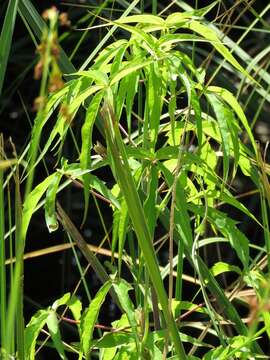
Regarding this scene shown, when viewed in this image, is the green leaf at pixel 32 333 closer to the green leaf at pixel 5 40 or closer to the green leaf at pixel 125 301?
the green leaf at pixel 125 301

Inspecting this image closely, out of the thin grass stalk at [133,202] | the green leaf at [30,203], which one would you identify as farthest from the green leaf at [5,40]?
the thin grass stalk at [133,202]

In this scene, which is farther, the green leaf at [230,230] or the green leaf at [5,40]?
the green leaf at [5,40]

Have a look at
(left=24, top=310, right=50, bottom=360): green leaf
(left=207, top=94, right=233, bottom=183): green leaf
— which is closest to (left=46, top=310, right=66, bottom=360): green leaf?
(left=24, top=310, right=50, bottom=360): green leaf

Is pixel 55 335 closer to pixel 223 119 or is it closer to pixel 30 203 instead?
pixel 30 203

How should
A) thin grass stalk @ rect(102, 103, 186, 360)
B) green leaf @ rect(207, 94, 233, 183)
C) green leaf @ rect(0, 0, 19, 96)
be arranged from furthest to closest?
green leaf @ rect(0, 0, 19, 96)
green leaf @ rect(207, 94, 233, 183)
thin grass stalk @ rect(102, 103, 186, 360)

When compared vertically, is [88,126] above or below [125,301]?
above

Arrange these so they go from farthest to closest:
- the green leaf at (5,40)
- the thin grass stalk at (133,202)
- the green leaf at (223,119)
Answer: the green leaf at (5,40) < the green leaf at (223,119) < the thin grass stalk at (133,202)

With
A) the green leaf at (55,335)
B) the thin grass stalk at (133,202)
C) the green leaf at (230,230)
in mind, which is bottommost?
the green leaf at (55,335)

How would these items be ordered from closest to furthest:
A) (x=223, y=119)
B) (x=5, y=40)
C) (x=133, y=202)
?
(x=133, y=202)
(x=223, y=119)
(x=5, y=40)

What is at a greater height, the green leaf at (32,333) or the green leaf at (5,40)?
the green leaf at (5,40)

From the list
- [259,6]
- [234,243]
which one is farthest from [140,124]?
[259,6]

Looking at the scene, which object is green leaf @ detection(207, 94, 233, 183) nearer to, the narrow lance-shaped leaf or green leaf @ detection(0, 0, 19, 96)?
the narrow lance-shaped leaf

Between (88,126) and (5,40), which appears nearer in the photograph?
(88,126)

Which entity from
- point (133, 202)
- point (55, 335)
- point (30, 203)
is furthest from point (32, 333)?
point (133, 202)
